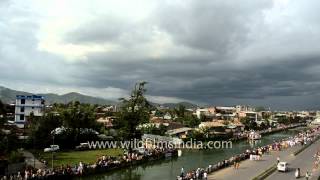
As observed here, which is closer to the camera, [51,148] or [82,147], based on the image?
[51,148]

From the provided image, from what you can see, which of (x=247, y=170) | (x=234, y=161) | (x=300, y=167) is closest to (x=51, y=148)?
(x=234, y=161)

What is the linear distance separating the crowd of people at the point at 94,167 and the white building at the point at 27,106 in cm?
4932

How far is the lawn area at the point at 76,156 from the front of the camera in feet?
181

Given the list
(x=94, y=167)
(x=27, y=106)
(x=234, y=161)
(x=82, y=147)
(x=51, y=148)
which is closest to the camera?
(x=94, y=167)

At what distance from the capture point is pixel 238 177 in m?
45.4

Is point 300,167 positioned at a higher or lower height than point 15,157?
lower

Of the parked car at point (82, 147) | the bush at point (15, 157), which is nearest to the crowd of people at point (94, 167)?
the bush at point (15, 157)

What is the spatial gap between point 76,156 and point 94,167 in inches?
461

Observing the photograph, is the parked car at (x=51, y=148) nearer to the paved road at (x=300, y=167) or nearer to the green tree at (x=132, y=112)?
the green tree at (x=132, y=112)

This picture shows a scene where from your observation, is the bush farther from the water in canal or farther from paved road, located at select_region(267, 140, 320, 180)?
paved road, located at select_region(267, 140, 320, 180)

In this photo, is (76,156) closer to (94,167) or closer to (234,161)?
(94,167)

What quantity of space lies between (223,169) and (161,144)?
26.6 meters

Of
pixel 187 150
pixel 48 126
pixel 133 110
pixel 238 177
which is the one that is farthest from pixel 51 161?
pixel 187 150

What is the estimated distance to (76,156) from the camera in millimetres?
61438
